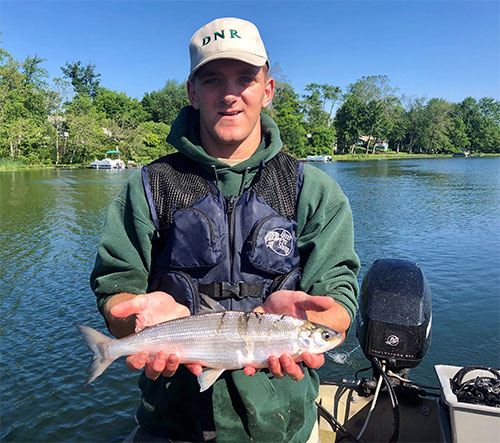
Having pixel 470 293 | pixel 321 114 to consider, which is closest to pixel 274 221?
pixel 470 293

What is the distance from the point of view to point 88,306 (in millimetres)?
11789

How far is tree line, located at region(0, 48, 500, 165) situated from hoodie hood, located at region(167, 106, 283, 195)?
70326 mm

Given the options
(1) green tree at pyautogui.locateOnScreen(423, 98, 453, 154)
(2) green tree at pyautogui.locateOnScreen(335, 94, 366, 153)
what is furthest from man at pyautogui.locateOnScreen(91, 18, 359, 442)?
(1) green tree at pyautogui.locateOnScreen(423, 98, 453, 154)

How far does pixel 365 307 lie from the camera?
4.54m

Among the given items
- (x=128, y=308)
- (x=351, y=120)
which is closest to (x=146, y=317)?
(x=128, y=308)

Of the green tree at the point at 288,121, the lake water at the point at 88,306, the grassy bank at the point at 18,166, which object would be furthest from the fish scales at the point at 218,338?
the green tree at the point at 288,121

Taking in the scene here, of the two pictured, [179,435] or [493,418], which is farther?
[493,418]

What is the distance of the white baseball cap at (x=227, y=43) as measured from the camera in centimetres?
294

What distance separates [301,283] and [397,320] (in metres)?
1.69

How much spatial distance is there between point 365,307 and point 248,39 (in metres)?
2.89

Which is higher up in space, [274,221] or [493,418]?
[274,221]

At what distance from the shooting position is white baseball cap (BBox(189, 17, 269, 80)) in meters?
2.94

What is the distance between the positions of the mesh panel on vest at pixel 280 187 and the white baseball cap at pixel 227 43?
2.47 ft

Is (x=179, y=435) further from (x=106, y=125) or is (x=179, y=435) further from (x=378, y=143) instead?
(x=378, y=143)
